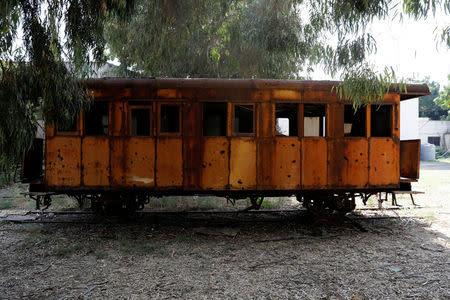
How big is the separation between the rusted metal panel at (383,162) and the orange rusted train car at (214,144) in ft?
0.07

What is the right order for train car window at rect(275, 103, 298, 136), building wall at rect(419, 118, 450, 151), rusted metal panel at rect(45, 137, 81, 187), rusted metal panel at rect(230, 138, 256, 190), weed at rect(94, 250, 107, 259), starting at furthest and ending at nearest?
1. building wall at rect(419, 118, 450, 151)
2. train car window at rect(275, 103, 298, 136)
3. rusted metal panel at rect(230, 138, 256, 190)
4. rusted metal panel at rect(45, 137, 81, 187)
5. weed at rect(94, 250, 107, 259)

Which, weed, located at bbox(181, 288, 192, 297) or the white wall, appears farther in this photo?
the white wall

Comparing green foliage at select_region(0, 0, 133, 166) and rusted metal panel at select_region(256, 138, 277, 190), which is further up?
green foliage at select_region(0, 0, 133, 166)

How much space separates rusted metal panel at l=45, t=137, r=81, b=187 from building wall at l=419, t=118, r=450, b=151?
3961cm

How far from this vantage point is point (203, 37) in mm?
8789

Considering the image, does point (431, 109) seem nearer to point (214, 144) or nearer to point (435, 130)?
point (435, 130)

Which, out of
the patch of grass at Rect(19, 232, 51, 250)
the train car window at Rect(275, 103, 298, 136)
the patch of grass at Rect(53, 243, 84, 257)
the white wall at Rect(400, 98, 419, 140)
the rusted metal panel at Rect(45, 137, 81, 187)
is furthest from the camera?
the white wall at Rect(400, 98, 419, 140)

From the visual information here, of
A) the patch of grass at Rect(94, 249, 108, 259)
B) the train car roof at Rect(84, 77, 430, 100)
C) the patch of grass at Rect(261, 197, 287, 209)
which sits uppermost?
the train car roof at Rect(84, 77, 430, 100)

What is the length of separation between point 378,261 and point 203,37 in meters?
7.68

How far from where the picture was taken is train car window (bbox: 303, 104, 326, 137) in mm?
6004

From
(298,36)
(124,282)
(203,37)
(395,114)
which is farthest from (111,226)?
(298,36)

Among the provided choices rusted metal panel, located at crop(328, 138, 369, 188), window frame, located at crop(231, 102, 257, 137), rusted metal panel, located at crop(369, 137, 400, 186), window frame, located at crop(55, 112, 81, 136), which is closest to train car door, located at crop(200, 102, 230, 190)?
window frame, located at crop(231, 102, 257, 137)

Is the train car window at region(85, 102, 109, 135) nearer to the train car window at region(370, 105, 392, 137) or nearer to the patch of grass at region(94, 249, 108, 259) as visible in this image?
the patch of grass at region(94, 249, 108, 259)

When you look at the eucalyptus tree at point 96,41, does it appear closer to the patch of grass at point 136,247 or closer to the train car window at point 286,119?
the train car window at point 286,119
